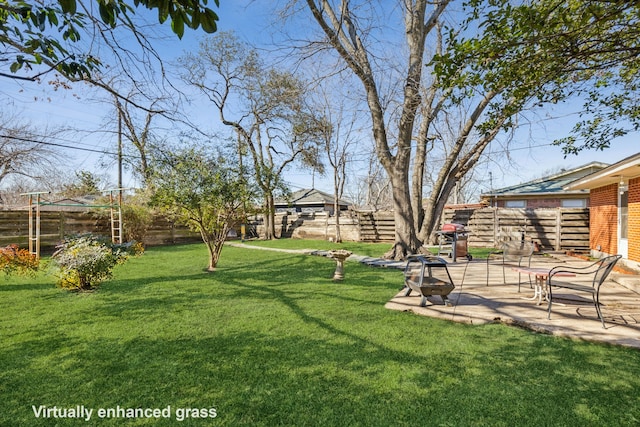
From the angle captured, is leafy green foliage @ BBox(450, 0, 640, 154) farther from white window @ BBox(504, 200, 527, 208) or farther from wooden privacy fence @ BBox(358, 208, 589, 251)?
white window @ BBox(504, 200, 527, 208)

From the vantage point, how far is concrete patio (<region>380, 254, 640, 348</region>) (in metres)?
3.66

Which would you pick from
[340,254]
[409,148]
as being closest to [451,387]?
[340,254]

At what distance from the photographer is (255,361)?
312 centimetres

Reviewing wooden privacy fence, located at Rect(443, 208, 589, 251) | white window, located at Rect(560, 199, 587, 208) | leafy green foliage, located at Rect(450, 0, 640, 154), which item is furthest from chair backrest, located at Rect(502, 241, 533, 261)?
white window, located at Rect(560, 199, 587, 208)

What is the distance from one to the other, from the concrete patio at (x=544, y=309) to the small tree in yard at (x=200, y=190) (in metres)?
4.69

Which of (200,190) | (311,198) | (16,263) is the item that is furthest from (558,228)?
(311,198)

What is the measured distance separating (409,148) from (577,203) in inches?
673

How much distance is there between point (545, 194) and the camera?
17.7 metres

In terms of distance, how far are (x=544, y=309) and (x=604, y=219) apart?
25.6ft

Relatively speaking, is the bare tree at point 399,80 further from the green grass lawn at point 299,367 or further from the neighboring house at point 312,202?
the neighboring house at point 312,202

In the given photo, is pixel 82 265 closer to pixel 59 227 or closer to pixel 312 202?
pixel 59 227

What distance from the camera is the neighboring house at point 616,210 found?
721 cm

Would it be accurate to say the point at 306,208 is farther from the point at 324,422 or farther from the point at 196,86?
the point at 324,422

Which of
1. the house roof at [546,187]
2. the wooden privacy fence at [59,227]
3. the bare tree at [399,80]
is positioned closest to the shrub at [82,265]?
the bare tree at [399,80]
